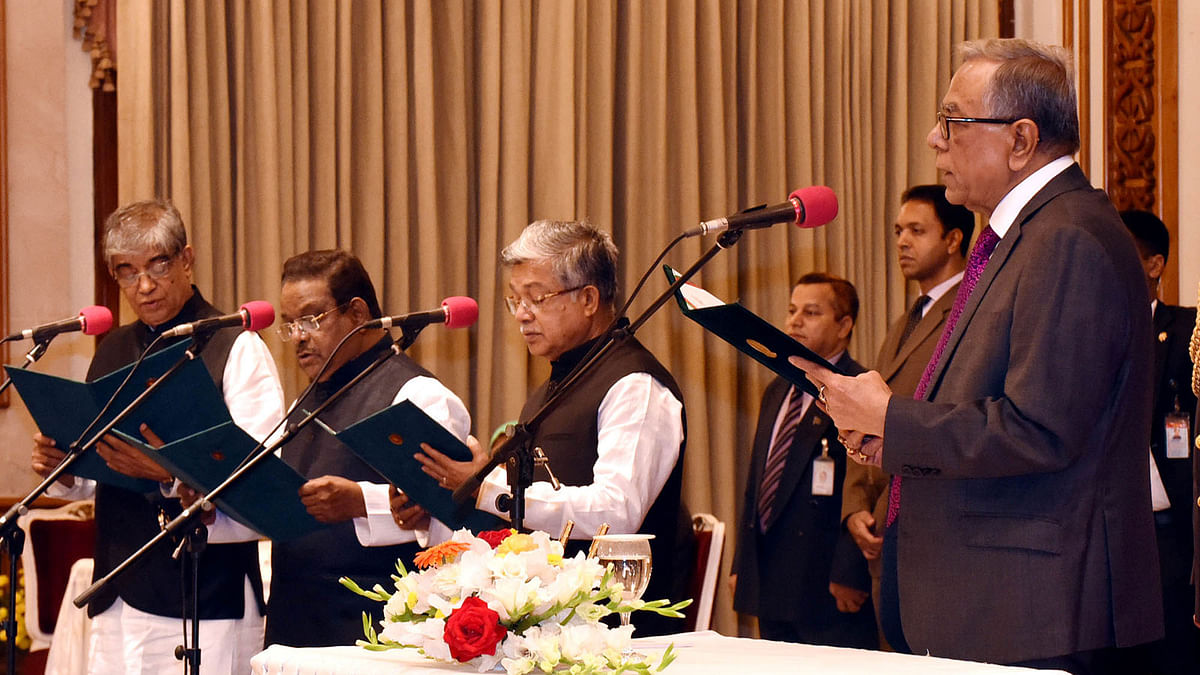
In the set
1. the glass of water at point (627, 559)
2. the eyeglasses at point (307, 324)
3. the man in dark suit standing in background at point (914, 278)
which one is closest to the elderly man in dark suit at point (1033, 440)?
the glass of water at point (627, 559)

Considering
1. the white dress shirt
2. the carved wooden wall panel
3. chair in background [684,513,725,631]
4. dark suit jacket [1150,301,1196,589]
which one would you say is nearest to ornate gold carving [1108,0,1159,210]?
the carved wooden wall panel

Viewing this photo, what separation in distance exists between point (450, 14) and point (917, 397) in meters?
3.33

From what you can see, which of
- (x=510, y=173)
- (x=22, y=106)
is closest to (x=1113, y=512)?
(x=510, y=173)

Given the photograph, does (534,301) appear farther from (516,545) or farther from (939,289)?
(939,289)

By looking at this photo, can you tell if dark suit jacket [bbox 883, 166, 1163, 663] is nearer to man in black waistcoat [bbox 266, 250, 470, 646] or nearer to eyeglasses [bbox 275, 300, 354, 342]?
man in black waistcoat [bbox 266, 250, 470, 646]

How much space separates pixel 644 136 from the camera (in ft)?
18.5

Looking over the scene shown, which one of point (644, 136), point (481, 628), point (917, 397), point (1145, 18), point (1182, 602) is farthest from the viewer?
point (644, 136)

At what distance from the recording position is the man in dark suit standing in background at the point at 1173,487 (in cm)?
438

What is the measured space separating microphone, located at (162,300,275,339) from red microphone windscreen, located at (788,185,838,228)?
1.19 metres

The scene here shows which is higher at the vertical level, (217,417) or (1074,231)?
(1074,231)

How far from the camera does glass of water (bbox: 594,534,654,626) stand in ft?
7.32

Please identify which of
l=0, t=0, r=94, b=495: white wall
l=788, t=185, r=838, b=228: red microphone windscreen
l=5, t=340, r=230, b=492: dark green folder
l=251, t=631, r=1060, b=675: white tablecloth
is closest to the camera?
l=251, t=631, r=1060, b=675: white tablecloth

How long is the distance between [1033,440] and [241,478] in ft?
5.02

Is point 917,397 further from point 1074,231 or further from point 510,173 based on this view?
point 510,173
